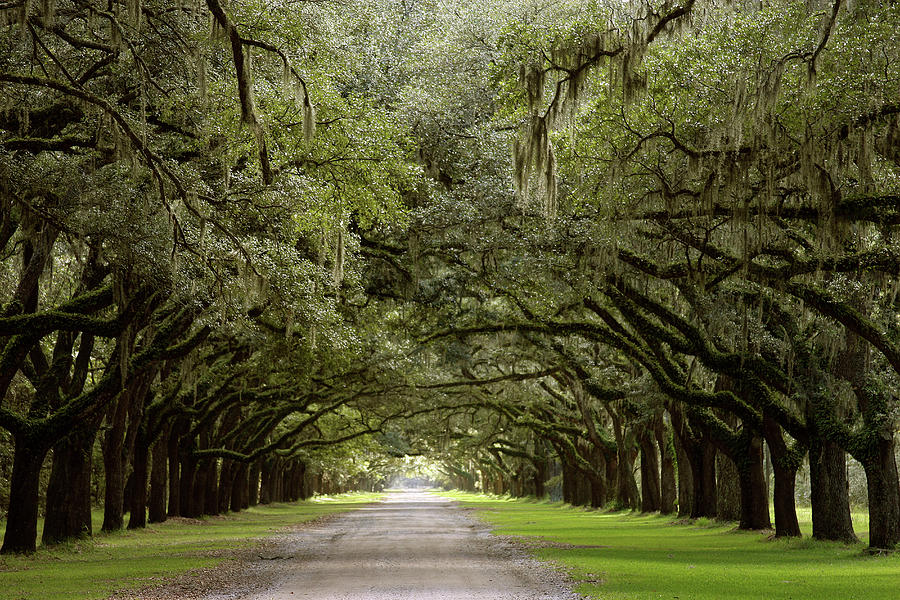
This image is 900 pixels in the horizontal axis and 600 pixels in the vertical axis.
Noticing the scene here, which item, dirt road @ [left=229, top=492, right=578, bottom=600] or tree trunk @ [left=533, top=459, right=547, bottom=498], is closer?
dirt road @ [left=229, top=492, right=578, bottom=600]

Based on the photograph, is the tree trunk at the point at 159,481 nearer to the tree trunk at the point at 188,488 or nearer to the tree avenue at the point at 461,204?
the tree avenue at the point at 461,204

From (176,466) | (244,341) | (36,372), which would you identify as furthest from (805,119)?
(176,466)

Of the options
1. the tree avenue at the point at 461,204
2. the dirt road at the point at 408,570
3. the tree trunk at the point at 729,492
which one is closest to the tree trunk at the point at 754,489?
the tree avenue at the point at 461,204

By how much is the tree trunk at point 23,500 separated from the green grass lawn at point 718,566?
10.5 meters

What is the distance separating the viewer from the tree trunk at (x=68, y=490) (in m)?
20.2

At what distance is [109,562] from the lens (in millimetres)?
17750

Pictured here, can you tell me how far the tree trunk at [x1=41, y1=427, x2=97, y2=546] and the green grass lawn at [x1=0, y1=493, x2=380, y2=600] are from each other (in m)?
0.45

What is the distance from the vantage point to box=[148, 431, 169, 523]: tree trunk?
3183 cm

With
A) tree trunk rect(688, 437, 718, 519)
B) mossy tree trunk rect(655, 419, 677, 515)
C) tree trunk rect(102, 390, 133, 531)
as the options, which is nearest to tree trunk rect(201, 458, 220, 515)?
tree trunk rect(102, 390, 133, 531)

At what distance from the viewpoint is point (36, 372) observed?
2125 centimetres

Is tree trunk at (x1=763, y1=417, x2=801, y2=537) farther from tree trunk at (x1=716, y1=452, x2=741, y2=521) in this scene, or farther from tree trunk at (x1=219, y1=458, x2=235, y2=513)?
tree trunk at (x1=219, y1=458, x2=235, y2=513)

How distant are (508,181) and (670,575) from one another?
8.12 meters

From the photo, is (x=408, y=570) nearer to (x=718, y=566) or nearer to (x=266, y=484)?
(x=718, y=566)

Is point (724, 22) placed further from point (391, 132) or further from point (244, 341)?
point (244, 341)
